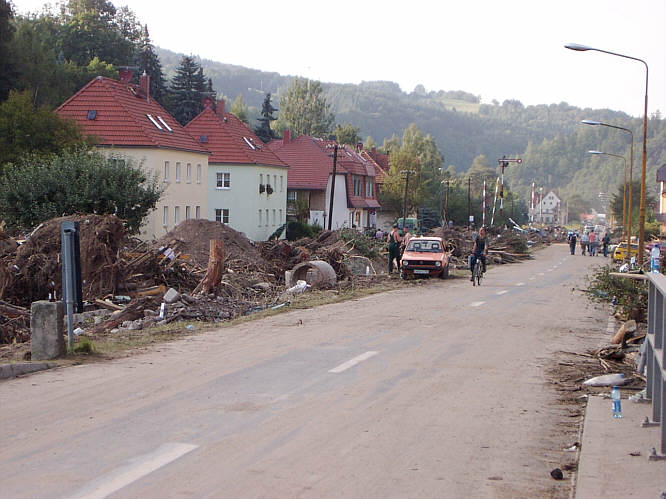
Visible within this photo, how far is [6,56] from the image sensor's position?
52.3 m

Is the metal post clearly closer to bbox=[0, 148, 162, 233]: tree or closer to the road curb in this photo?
the road curb

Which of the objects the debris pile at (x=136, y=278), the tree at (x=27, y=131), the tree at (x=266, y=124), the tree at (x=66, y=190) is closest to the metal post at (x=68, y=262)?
the debris pile at (x=136, y=278)

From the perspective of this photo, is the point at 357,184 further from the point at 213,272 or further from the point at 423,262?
the point at 213,272

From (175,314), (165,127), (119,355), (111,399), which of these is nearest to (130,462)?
(111,399)

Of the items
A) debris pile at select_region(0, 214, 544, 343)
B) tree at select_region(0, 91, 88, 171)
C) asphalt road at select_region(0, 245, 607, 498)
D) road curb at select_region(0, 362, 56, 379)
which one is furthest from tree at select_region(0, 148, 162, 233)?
road curb at select_region(0, 362, 56, 379)

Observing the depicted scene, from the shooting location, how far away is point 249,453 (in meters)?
7.00

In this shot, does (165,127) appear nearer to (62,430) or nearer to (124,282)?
(124,282)

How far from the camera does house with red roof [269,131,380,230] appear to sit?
3268 inches

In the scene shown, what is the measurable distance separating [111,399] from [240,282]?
734 inches

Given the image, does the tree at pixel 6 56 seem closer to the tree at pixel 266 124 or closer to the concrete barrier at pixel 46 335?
the concrete barrier at pixel 46 335

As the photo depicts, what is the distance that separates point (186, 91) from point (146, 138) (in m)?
41.6

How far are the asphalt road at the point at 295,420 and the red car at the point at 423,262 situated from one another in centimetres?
1752

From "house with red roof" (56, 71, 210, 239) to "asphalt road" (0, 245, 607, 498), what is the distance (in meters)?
38.0

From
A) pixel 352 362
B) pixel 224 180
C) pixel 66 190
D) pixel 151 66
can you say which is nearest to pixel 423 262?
pixel 66 190
